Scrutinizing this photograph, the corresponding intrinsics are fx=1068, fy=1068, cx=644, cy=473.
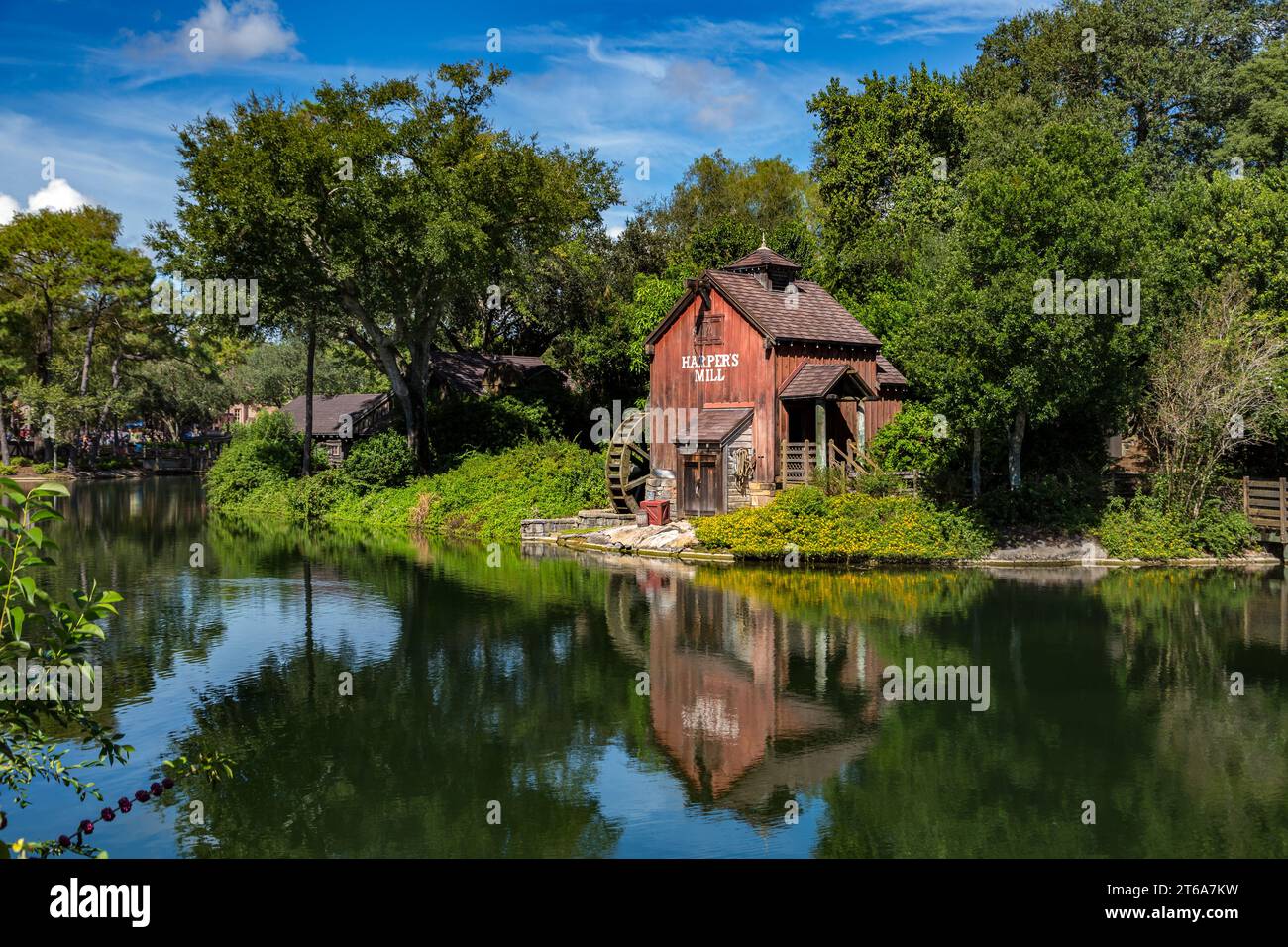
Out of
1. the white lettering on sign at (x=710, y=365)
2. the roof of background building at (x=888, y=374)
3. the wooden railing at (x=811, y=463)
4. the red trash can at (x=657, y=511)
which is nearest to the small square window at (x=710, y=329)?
the white lettering on sign at (x=710, y=365)

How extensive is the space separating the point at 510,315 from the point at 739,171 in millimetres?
25317

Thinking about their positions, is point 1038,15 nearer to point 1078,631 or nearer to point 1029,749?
point 1078,631

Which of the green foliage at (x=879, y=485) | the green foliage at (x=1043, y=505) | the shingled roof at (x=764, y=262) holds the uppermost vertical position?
the shingled roof at (x=764, y=262)

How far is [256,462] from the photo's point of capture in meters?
53.7

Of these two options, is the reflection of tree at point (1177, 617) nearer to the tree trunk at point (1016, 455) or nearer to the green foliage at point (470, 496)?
the tree trunk at point (1016, 455)

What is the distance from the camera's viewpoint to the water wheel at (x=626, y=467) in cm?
3928

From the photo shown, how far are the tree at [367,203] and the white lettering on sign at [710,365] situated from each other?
10.3 m

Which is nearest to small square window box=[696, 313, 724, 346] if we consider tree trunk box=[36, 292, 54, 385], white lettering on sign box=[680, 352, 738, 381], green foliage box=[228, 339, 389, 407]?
white lettering on sign box=[680, 352, 738, 381]

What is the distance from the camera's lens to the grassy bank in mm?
42406

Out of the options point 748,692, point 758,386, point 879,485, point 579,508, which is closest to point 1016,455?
point 879,485

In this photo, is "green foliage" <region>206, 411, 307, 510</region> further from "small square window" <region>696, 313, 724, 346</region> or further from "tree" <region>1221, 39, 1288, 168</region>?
"tree" <region>1221, 39, 1288, 168</region>

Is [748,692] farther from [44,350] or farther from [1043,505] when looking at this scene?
[44,350]
